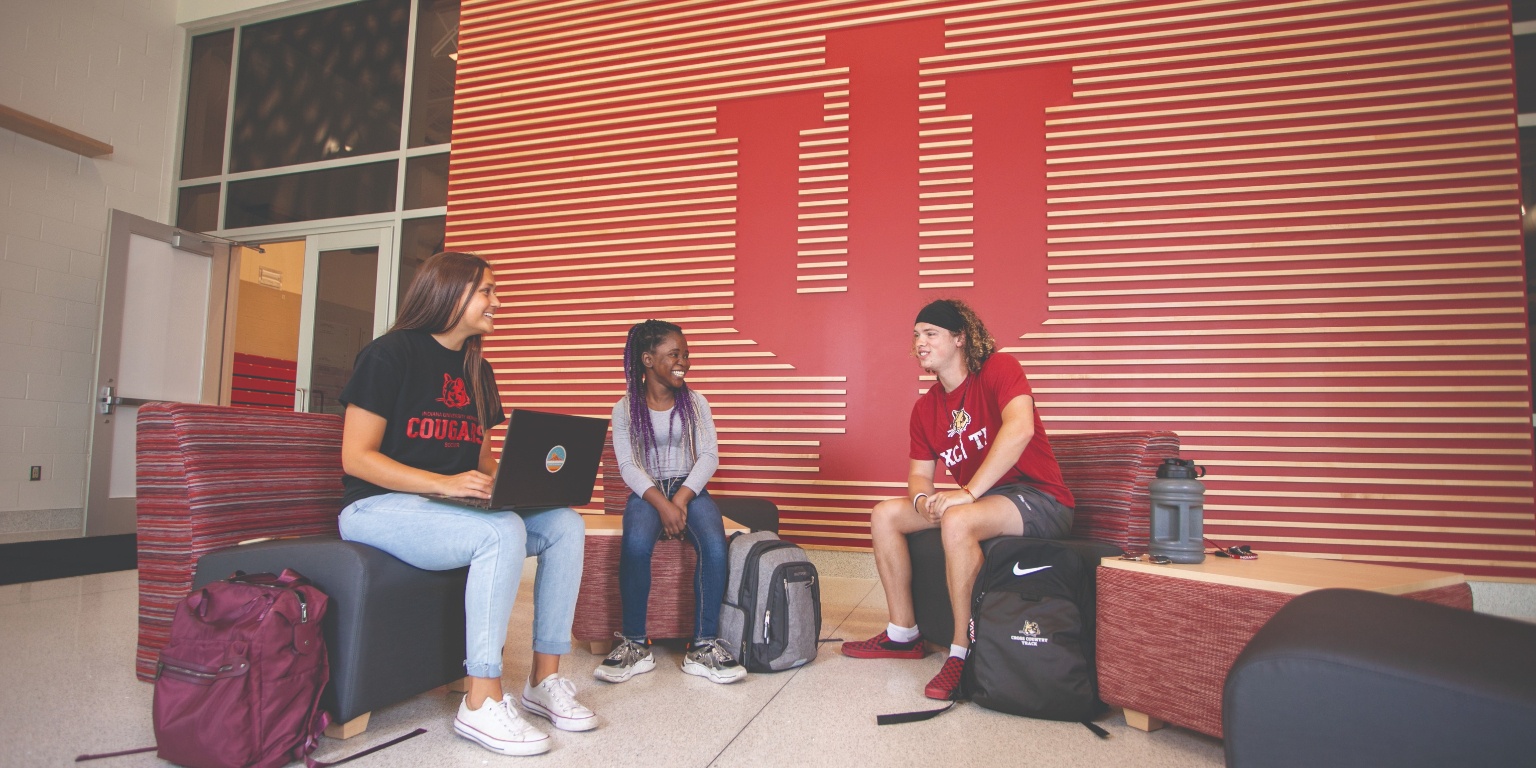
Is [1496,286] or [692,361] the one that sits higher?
[1496,286]

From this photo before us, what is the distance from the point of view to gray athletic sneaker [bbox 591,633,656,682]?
8.00 feet

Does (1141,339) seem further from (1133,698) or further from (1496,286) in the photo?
(1133,698)

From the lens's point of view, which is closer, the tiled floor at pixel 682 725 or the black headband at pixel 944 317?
the tiled floor at pixel 682 725

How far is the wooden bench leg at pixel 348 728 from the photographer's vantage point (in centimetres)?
185

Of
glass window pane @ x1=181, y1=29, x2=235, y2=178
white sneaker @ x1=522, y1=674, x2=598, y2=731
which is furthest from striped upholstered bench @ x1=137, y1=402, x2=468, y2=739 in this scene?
glass window pane @ x1=181, y1=29, x2=235, y2=178

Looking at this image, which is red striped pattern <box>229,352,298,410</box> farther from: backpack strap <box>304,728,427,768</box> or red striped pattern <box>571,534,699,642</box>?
backpack strap <box>304,728,427,768</box>

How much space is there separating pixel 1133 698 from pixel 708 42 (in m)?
4.19

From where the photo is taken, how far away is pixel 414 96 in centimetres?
589

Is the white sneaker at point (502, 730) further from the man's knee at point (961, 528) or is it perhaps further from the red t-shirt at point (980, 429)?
the red t-shirt at point (980, 429)

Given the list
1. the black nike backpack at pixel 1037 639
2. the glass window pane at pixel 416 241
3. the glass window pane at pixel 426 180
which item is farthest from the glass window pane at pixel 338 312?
the black nike backpack at pixel 1037 639

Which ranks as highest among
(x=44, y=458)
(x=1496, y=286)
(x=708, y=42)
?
(x=708, y=42)

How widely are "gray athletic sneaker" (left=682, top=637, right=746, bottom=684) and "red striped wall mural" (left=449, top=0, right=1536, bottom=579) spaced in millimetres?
1833

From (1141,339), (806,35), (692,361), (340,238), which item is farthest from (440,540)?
(340,238)

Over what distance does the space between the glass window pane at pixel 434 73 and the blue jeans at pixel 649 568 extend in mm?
4141
